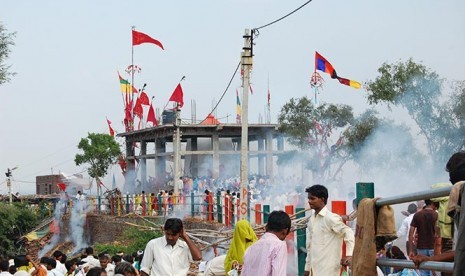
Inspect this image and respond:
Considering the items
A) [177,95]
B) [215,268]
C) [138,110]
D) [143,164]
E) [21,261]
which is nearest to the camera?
[215,268]

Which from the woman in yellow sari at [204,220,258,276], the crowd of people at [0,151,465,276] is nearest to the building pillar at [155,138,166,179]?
the crowd of people at [0,151,465,276]

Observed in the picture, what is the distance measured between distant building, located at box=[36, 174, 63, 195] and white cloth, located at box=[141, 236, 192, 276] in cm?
5689

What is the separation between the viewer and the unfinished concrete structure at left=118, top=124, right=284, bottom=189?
3806cm

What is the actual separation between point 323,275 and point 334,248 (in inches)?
10.6

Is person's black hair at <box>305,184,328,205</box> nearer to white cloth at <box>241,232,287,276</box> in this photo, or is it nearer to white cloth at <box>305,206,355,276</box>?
white cloth at <box>305,206,355,276</box>

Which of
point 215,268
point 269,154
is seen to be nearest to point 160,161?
point 269,154

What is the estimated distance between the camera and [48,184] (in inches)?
2643

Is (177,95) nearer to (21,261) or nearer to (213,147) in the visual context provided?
(213,147)

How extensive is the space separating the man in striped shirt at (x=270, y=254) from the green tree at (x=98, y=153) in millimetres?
44566

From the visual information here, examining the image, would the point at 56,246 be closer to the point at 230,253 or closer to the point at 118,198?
the point at 118,198

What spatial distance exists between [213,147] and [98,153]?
1405cm

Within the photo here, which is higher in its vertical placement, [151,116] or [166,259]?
[151,116]

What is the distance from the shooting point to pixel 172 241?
7.65 m

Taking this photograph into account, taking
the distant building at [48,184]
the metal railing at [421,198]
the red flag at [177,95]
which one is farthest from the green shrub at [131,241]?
the distant building at [48,184]
